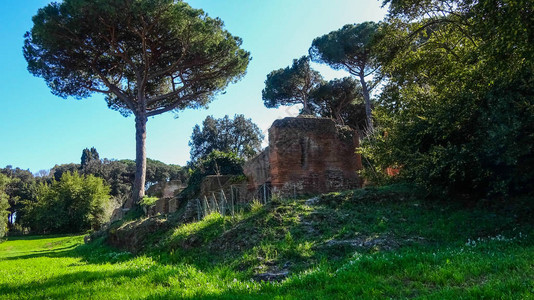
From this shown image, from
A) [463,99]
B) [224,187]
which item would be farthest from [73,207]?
[463,99]

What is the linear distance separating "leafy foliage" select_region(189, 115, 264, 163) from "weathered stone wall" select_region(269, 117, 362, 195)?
31376 mm

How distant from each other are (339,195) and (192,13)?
15134 millimetres

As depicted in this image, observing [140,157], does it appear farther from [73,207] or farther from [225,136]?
[225,136]

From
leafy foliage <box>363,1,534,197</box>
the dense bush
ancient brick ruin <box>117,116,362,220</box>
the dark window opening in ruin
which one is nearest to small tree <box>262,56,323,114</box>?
ancient brick ruin <box>117,116,362,220</box>

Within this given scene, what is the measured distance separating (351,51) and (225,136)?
74.6ft

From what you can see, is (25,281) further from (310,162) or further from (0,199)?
(0,199)

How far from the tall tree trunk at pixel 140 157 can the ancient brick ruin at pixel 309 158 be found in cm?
1122

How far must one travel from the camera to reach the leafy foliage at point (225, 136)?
43.8 m

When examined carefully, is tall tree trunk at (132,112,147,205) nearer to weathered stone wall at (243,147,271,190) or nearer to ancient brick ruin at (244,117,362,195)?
weathered stone wall at (243,147,271,190)

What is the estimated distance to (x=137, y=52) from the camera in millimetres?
21922

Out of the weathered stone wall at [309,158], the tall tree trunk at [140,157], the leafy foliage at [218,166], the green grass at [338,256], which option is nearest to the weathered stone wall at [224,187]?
the weathered stone wall at [309,158]

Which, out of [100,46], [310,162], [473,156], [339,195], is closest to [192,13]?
[100,46]

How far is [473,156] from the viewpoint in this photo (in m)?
7.11

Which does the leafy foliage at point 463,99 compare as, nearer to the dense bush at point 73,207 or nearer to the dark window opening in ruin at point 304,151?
the dark window opening in ruin at point 304,151
